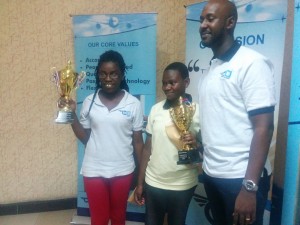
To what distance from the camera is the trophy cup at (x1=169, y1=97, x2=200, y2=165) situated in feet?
4.92

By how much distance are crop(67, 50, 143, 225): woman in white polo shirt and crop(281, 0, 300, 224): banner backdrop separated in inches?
33.4

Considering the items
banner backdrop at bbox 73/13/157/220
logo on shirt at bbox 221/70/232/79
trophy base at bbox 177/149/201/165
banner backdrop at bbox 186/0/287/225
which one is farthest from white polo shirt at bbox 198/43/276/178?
banner backdrop at bbox 73/13/157/220

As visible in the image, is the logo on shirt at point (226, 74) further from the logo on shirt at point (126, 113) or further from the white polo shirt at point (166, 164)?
the logo on shirt at point (126, 113)

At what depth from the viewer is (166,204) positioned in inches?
64.5

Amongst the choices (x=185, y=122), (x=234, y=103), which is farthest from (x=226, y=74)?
(x=185, y=122)

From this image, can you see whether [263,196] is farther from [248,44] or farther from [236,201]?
[248,44]

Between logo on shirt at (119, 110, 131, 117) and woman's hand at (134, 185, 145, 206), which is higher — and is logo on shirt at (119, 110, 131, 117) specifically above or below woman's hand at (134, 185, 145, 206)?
above

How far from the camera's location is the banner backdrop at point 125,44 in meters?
2.33

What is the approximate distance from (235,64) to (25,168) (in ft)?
7.50

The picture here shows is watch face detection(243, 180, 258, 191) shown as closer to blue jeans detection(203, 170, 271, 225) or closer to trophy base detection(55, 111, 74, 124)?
blue jeans detection(203, 170, 271, 225)

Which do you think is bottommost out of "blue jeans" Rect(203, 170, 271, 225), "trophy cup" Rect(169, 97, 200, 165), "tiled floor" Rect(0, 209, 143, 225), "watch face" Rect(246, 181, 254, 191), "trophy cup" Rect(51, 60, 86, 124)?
"tiled floor" Rect(0, 209, 143, 225)

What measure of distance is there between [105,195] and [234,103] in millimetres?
1016

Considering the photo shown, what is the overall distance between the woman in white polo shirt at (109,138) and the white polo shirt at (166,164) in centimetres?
21

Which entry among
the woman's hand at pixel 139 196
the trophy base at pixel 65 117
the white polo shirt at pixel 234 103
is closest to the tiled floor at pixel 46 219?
the woman's hand at pixel 139 196
